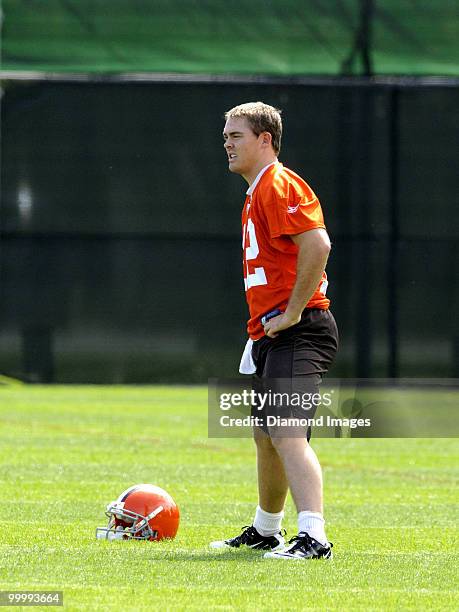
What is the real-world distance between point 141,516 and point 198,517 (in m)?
0.92

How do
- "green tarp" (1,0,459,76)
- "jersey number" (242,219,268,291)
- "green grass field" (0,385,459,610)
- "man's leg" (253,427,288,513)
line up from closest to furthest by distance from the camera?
"green grass field" (0,385,459,610)
"jersey number" (242,219,268,291)
"man's leg" (253,427,288,513)
"green tarp" (1,0,459,76)

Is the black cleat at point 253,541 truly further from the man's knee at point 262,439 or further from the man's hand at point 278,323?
the man's hand at point 278,323

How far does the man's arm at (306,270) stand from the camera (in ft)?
18.3

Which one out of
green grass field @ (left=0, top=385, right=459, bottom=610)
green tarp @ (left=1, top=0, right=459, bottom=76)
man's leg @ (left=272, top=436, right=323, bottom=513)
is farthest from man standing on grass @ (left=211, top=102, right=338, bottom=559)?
green tarp @ (left=1, top=0, right=459, bottom=76)

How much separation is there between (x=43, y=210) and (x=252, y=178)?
9.43m

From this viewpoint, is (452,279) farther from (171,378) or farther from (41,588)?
(41,588)

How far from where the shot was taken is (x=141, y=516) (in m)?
6.09

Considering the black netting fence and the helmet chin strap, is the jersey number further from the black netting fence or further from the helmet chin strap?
the black netting fence

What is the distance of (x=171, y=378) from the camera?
14953 mm

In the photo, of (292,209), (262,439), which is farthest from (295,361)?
(292,209)

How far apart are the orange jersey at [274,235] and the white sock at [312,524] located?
0.83 m

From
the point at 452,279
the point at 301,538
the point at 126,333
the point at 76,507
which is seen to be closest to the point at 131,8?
the point at 126,333

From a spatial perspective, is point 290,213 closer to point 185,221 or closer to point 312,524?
point 312,524

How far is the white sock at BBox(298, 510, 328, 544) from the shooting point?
555 cm
